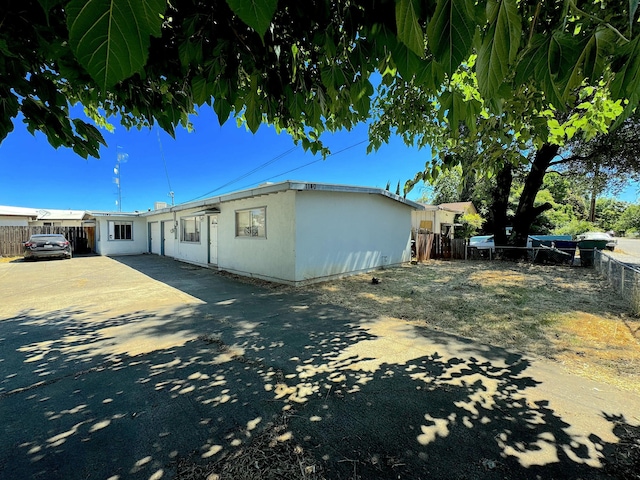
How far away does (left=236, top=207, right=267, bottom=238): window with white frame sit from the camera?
9.72 meters

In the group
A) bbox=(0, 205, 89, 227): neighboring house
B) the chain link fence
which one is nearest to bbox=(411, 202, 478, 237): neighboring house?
the chain link fence

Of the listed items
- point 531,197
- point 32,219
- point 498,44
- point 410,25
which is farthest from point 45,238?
point 531,197

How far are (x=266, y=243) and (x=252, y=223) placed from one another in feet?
4.12

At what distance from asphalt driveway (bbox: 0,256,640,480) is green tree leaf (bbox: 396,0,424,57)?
8.23 ft

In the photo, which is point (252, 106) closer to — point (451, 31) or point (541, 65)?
point (451, 31)

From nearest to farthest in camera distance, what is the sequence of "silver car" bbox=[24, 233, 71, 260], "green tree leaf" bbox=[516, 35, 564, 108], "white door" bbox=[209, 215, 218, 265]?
"green tree leaf" bbox=[516, 35, 564, 108], "white door" bbox=[209, 215, 218, 265], "silver car" bbox=[24, 233, 71, 260]

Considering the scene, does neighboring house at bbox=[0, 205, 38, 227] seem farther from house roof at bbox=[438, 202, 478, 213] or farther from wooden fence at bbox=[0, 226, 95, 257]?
house roof at bbox=[438, 202, 478, 213]

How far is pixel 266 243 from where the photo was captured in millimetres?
9469

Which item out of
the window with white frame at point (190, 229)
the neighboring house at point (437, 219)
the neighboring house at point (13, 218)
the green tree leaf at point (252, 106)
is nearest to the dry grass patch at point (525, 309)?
the green tree leaf at point (252, 106)

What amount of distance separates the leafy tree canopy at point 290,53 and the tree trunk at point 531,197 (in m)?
12.5

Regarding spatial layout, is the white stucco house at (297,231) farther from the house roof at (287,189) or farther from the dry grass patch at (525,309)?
the dry grass patch at (525,309)

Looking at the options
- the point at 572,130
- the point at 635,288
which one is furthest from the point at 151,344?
the point at 635,288

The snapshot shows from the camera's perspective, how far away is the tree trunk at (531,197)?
1279cm

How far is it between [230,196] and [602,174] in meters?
17.3
